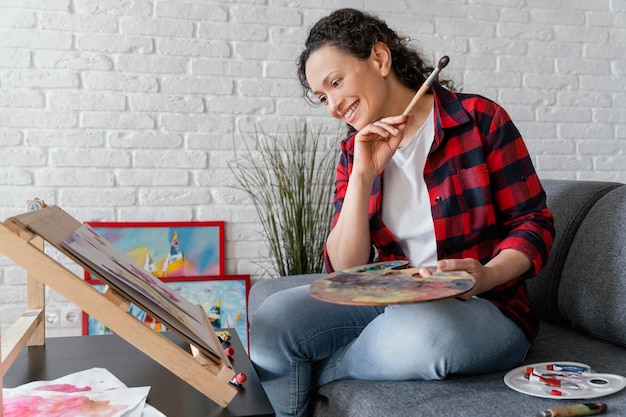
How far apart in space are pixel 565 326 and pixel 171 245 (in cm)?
179

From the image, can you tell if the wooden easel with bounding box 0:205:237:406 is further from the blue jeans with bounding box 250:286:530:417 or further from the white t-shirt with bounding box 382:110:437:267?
the white t-shirt with bounding box 382:110:437:267

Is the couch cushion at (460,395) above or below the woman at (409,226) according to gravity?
below

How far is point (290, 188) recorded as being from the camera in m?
3.01

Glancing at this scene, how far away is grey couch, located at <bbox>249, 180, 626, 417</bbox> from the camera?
1.17 metres

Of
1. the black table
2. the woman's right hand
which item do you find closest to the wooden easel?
the black table

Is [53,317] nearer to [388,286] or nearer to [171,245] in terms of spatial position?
[171,245]

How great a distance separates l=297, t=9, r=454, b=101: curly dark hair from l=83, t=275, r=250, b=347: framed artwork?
1464 mm

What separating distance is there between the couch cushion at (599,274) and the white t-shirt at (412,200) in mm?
393

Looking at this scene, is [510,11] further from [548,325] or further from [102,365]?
[102,365]

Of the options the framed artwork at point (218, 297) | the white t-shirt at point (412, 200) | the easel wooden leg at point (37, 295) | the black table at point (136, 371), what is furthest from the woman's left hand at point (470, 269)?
the framed artwork at point (218, 297)

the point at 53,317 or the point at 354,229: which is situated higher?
the point at 354,229

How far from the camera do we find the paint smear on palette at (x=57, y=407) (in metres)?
1.02

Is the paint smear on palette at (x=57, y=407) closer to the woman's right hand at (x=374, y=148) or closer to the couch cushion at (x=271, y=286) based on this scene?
the woman's right hand at (x=374, y=148)

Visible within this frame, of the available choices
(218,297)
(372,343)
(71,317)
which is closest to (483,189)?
(372,343)
